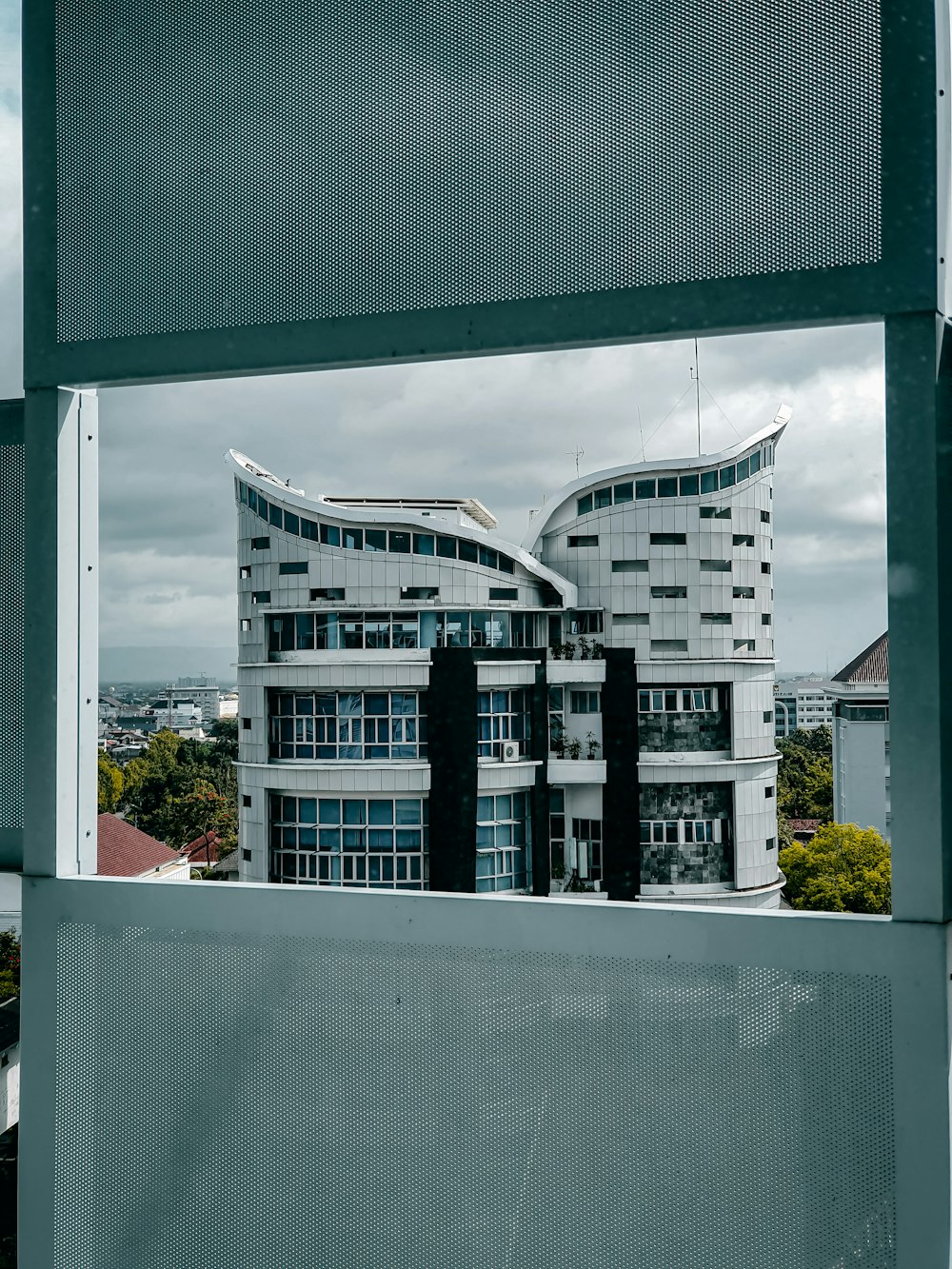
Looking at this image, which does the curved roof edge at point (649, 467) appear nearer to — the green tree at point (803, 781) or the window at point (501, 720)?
the window at point (501, 720)

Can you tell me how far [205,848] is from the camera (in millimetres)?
9531

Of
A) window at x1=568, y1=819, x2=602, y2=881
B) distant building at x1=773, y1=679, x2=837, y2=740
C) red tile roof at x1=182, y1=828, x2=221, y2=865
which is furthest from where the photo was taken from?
window at x1=568, y1=819, x2=602, y2=881

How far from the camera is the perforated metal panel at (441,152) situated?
0.72 metres

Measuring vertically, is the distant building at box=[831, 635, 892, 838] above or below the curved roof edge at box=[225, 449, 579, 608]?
below

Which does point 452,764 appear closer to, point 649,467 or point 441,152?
point 649,467

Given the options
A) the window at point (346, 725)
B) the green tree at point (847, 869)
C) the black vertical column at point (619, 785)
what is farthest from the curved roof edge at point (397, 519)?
the green tree at point (847, 869)

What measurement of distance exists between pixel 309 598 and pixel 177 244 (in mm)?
7807

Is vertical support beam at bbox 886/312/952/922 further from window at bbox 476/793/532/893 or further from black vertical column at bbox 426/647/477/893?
window at bbox 476/793/532/893

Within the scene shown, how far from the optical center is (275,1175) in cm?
82

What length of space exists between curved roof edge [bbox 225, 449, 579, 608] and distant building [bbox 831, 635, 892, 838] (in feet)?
12.6

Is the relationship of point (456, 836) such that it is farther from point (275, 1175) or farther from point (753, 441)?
point (275, 1175)

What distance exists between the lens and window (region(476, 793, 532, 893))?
9352 mm

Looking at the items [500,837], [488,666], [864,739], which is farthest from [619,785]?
[864,739]

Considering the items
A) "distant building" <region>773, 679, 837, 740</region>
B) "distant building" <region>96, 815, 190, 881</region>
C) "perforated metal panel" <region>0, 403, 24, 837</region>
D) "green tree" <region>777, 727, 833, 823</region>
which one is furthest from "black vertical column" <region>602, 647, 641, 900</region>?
"perforated metal panel" <region>0, 403, 24, 837</region>
